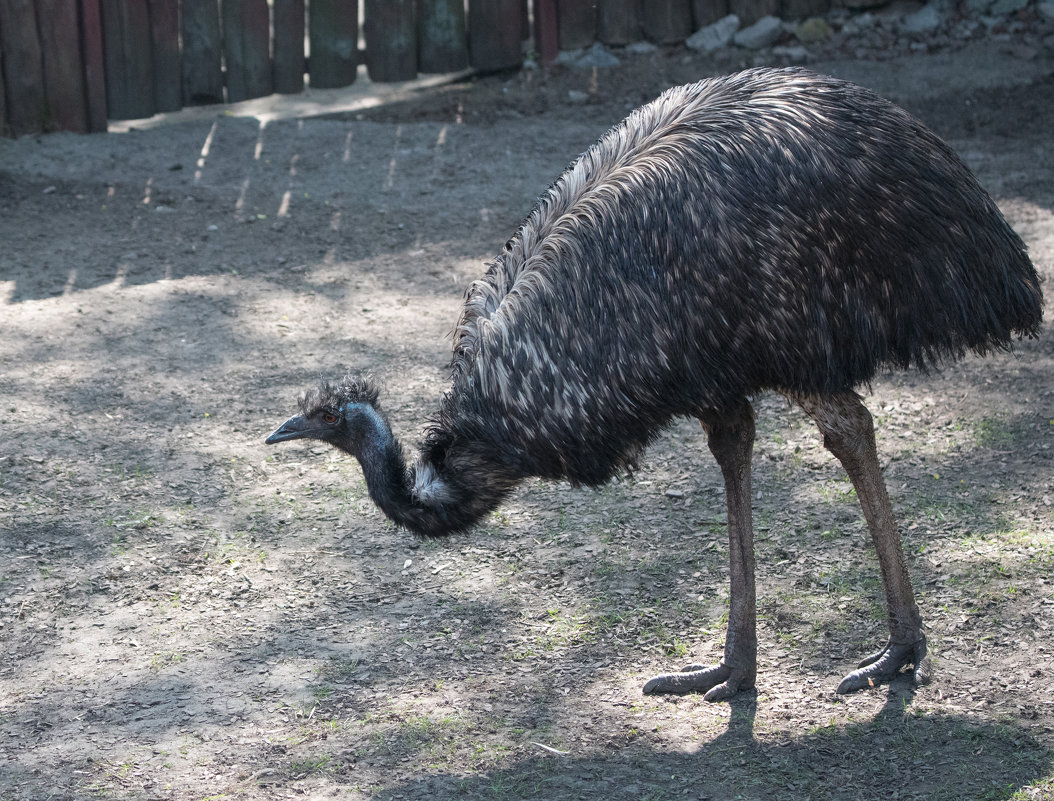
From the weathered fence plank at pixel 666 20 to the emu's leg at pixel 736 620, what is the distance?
23.6 feet

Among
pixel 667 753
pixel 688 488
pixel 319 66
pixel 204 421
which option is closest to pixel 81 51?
pixel 319 66

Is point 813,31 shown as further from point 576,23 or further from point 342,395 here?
point 342,395

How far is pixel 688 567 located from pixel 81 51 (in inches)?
253

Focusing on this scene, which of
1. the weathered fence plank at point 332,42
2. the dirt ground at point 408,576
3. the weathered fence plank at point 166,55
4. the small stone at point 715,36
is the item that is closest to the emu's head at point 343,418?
the dirt ground at point 408,576

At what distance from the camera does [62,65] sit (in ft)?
28.6

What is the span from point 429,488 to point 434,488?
16 millimetres

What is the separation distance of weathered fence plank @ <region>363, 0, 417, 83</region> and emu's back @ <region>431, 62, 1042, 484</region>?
21.6 feet

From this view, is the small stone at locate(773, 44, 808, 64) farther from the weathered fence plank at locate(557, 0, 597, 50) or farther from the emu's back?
the emu's back

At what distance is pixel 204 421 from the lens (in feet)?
18.3

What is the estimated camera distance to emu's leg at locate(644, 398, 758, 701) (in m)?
3.82

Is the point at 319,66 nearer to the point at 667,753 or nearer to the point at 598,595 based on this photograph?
the point at 598,595

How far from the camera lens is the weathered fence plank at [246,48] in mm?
9211

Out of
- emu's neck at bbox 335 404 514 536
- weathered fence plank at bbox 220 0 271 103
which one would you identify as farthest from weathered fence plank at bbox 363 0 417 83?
emu's neck at bbox 335 404 514 536

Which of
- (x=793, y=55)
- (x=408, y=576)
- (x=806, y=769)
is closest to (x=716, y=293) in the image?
(x=806, y=769)
